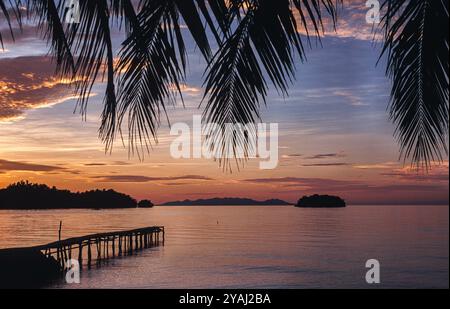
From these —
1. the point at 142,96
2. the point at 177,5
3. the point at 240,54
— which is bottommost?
the point at 142,96

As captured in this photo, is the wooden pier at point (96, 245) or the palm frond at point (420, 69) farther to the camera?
the wooden pier at point (96, 245)

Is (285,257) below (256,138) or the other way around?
below

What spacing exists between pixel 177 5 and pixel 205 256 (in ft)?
180

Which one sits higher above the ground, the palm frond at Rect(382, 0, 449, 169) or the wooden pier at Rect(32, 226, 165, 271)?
the palm frond at Rect(382, 0, 449, 169)

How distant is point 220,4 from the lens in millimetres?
2604

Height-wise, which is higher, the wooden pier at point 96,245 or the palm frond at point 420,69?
the palm frond at point 420,69

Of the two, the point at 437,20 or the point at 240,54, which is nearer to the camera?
the point at 437,20

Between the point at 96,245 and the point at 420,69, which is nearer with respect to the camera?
the point at 420,69

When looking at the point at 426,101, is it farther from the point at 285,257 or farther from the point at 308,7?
the point at 285,257

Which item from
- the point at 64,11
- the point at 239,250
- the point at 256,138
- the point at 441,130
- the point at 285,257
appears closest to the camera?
the point at 64,11

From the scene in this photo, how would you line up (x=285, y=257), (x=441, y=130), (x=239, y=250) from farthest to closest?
1. (x=239, y=250)
2. (x=285, y=257)
3. (x=441, y=130)

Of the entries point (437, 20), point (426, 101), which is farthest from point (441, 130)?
point (437, 20)

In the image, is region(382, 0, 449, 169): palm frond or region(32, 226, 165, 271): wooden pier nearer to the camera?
region(382, 0, 449, 169): palm frond

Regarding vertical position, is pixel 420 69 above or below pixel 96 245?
above
